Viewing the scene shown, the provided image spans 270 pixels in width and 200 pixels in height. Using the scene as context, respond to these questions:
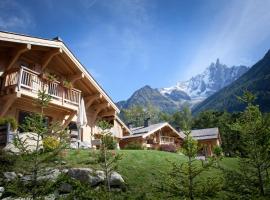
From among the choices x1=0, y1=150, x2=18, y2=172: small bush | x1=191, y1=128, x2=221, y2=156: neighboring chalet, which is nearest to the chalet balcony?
x1=0, y1=150, x2=18, y2=172: small bush

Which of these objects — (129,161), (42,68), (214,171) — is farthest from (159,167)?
(42,68)

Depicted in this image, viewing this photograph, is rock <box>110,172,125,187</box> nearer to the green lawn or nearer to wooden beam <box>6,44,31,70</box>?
the green lawn

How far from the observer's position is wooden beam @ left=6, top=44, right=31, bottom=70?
16020mm

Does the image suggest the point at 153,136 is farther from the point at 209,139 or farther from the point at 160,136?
the point at 209,139

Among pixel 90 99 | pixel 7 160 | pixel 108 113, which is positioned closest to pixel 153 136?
pixel 108 113

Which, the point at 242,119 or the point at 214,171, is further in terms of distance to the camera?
the point at 214,171

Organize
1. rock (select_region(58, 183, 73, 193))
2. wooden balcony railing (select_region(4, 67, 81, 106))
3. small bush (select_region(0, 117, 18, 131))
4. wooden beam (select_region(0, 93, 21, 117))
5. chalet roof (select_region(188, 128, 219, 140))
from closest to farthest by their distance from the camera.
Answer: rock (select_region(58, 183, 73, 193)) → small bush (select_region(0, 117, 18, 131)) → wooden beam (select_region(0, 93, 21, 117)) → wooden balcony railing (select_region(4, 67, 81, 106)) → chalet roof (select_region(188, 128, 219, 140))

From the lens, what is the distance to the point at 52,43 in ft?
59.0

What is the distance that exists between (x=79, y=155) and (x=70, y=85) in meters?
6.03

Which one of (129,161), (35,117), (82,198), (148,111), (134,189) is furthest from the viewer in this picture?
(148,111)

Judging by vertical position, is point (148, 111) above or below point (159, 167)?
above

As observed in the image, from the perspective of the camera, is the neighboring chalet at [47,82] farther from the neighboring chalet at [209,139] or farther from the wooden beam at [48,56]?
the neighboring chalet at [209,139]

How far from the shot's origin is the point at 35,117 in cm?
829

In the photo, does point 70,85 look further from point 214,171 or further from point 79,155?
point 214,171
